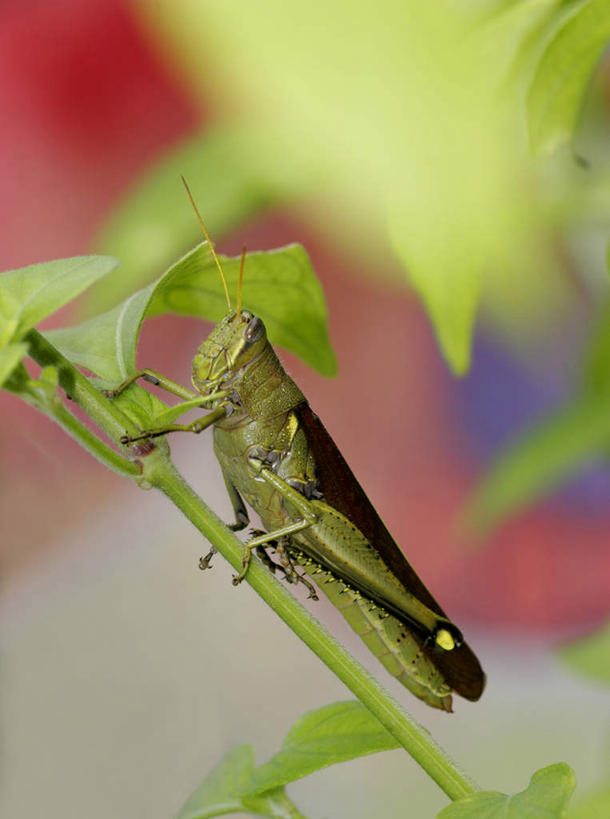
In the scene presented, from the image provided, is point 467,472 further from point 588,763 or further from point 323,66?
point 323,66

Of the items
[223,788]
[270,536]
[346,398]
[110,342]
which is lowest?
[346,398]

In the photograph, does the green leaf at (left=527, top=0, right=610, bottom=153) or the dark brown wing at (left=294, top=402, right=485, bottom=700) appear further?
the dark brown wing at (left=294, top=402, right=485, bottom=700)

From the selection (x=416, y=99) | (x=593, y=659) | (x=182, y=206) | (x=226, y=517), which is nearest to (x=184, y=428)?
(x=182, y=206)

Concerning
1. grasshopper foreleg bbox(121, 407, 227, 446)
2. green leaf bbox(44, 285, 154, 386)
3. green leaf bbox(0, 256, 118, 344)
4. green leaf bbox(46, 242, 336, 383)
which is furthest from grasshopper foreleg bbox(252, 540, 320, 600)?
green leaf bbox(0, 256, 118, 344)

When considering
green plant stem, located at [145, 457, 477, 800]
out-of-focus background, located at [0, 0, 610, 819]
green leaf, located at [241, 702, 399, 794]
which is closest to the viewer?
green plant stem, located at [145, 457, 477, 800]

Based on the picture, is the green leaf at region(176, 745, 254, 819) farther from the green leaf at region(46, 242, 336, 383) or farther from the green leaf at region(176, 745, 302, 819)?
the green leaf at region(46, 242, 336, 383)

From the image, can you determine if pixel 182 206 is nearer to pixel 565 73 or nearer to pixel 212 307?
pixel 212 307
